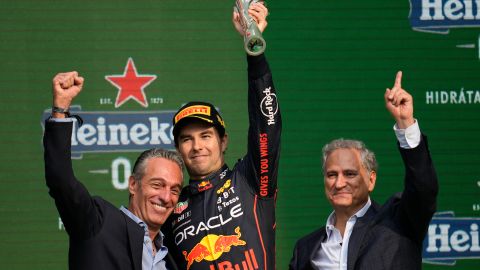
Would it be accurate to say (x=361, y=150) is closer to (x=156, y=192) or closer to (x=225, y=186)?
(x=225, y=186)

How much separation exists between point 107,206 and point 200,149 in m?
0.62

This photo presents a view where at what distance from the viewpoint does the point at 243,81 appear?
6.89 meters

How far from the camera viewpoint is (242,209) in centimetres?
489

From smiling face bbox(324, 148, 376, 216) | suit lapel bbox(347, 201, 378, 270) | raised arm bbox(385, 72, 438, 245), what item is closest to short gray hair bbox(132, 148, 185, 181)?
smiling face bbox(324, 148, 376, 216)

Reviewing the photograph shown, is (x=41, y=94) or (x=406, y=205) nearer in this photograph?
(x=406, y=205)

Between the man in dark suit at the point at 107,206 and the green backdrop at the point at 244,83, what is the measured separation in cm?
211

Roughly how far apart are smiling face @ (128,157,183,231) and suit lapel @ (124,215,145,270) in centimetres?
15

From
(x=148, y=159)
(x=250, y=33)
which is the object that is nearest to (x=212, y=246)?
Result: (x=148, y=159)

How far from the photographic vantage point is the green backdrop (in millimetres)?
6723

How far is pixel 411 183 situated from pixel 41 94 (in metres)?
3.03

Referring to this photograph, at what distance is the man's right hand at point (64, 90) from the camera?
13.9 feet

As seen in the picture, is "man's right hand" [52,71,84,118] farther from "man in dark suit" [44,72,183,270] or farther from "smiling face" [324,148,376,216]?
"smiling face" [324,148,376,216]

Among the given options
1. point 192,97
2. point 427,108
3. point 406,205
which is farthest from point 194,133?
point 427,108

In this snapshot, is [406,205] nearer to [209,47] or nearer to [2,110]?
[209,47]
